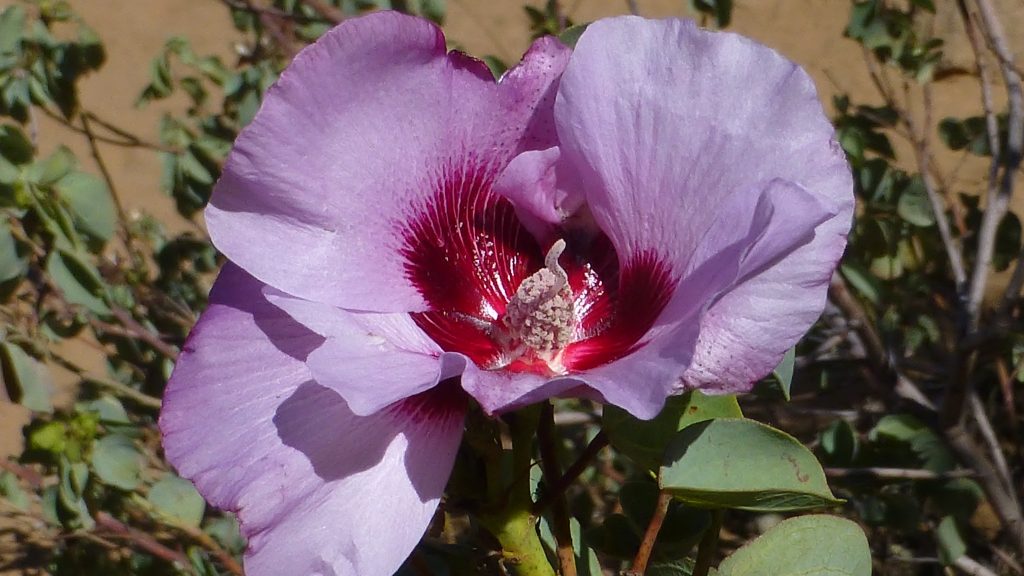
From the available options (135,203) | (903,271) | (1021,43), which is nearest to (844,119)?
(903,271)

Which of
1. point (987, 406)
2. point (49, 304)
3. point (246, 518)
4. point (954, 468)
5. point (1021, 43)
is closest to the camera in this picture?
point (246, 518)

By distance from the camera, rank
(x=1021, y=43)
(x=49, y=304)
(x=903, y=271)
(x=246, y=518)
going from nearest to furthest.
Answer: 1. (x=246, y=518)
2. (x=49, y=304)
3. (x=903, y=271)
4. (x=1021, y=43)

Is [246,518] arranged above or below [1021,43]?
above

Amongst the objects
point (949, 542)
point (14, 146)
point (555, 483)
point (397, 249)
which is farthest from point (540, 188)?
point (949, 542)

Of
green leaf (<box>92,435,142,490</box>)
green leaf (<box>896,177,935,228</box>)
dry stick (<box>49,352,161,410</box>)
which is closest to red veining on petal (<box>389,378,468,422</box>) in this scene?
green leaf (<box>92,435,142,490</box>)

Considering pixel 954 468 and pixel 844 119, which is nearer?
pixel 954 468

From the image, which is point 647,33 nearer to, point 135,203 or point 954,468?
point 954,468
